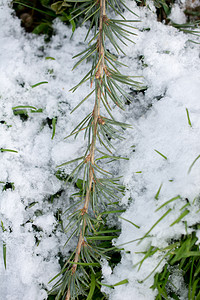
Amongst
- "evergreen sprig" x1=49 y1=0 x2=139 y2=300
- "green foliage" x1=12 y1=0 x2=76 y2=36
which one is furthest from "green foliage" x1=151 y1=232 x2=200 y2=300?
"green foliage" x1=12 y1=0 x2=76 y2=36

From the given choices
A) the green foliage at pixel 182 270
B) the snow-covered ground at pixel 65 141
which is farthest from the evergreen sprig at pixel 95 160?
the green foliage at pixel 182 270

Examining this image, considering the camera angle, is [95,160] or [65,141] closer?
[95,160]

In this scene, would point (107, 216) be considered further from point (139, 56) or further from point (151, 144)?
point (139, 56)

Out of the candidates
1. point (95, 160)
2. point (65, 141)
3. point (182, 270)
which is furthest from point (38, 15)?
point (182, 270)

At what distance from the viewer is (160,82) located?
5.10 ft

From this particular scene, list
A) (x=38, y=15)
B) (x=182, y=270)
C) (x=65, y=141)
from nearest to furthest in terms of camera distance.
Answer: (x=182, y=270), (x=65, y=141), (x=38, y=15)

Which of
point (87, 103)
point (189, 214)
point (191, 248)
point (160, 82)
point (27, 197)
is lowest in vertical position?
point (27, 197)

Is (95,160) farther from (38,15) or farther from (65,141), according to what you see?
(38,15)

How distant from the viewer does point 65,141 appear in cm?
158

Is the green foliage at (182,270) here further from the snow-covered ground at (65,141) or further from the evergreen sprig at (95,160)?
the evergreen sprig at (95,160)

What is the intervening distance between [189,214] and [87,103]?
79 centimetres

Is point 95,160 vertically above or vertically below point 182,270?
above

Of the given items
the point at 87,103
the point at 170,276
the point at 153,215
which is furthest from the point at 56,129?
the point at 170,276

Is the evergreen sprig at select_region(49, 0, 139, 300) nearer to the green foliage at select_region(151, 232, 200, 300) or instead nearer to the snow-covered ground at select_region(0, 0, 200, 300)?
the snow-covered ground at select_region(0, 0, 200, 300)
